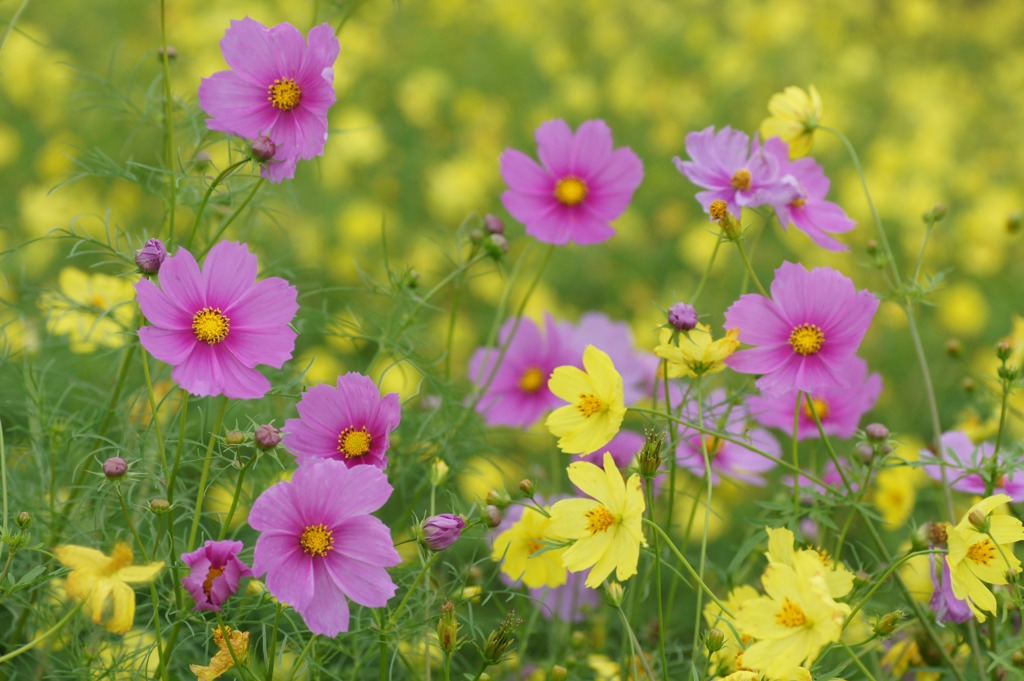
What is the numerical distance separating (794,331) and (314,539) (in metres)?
0.30

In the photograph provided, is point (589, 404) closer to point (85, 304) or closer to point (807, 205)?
point (807, 205)

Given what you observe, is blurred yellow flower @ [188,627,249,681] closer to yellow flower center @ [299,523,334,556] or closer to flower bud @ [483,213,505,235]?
yellow flower center @ [299,523,334,556]

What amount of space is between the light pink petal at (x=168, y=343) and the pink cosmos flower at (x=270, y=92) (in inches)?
4.4

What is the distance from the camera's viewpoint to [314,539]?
22.2 inches

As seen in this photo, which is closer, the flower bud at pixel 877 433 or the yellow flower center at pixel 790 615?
the yellow flower center at pixel 790 615

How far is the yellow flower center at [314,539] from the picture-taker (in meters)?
0.56

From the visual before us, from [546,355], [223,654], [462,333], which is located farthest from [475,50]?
[223,654]

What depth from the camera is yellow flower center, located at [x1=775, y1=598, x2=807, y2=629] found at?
521mm

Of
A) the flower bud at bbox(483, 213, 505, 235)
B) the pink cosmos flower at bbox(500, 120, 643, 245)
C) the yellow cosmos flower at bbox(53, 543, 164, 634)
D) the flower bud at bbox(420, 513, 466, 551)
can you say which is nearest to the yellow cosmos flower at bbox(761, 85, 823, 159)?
the pink cosmos flower at bbox(500, 120, 643, 245)

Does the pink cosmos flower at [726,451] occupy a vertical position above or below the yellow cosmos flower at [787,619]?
above

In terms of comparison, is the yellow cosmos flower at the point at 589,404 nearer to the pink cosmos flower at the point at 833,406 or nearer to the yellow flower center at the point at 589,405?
the yellow flower center at the point at 589,405

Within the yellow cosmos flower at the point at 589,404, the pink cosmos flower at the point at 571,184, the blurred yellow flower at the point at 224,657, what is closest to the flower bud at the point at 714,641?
the yellow cosmos flower at the point at 589,404

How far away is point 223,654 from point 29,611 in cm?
22

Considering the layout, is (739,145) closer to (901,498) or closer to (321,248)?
(901,498)
